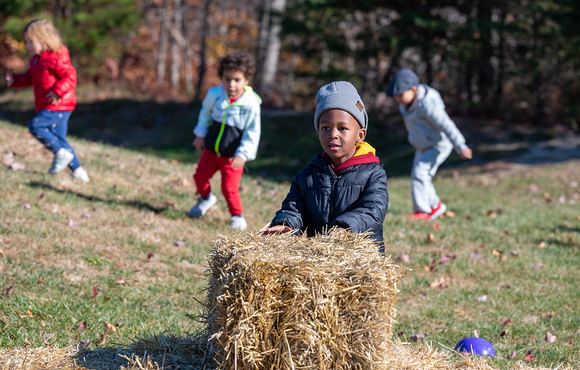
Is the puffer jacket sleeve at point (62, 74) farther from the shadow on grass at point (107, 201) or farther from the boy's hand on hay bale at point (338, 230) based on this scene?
the boy's hand on hay bale at point (338, 230)

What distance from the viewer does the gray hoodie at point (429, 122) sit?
26.6 feet

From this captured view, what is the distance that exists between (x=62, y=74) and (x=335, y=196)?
213 inches

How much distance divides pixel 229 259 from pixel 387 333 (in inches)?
35.7

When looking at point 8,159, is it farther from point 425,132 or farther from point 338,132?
point 338,132

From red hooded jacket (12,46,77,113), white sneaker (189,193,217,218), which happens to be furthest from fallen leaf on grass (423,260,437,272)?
red hooded jacket (12,46,77,113)

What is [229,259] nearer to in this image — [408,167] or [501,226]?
[501,226]

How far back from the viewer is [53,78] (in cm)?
777

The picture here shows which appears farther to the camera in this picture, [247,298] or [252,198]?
[252,198]

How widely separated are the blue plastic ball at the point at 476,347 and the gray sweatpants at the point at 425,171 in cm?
Answer: 446

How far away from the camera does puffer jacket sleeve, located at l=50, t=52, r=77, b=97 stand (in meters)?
7.68

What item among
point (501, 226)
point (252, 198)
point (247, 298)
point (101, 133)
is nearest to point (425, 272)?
point (501, 226)

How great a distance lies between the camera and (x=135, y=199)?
7.98m

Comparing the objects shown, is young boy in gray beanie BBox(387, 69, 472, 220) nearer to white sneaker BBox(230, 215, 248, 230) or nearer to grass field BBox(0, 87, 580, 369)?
grass field BBox(0, 87, 580, 369)

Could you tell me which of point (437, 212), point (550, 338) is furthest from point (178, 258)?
point (437, 212)
